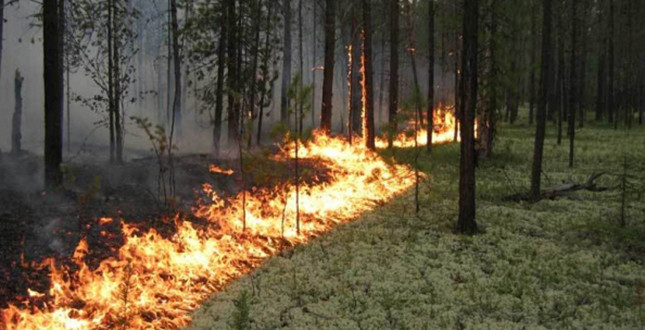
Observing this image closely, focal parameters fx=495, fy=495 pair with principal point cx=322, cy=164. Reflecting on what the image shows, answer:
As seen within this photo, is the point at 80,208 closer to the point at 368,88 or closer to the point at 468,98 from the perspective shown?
the point at 468,98

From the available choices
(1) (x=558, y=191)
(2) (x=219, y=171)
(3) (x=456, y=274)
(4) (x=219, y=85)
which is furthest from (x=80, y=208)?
(1) (x=558, y=191)

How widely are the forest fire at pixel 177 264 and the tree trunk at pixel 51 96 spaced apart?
1.94 metres

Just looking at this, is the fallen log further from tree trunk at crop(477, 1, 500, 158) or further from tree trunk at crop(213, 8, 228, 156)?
tree trunk at crop(213, 8, 228, 156)

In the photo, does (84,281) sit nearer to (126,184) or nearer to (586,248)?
(126,184)

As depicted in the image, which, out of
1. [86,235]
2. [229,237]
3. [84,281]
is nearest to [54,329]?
[84,281]

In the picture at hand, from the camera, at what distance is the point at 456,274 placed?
765cm

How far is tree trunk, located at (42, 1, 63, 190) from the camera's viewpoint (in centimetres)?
968

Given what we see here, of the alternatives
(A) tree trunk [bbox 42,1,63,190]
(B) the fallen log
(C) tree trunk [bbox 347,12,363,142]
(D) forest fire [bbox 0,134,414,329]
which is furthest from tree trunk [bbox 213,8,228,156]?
(B) the fallen log

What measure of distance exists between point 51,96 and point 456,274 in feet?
27.2

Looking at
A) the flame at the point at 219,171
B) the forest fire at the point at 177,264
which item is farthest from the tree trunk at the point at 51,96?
the flame at the point at 219,171

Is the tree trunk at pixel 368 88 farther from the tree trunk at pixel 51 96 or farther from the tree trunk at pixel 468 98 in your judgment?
the tree trunk at pixel 51 96

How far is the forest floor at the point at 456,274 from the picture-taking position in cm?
607

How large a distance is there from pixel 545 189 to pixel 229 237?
888 centimetres

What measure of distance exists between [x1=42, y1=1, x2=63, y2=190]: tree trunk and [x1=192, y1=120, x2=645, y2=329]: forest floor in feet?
16.3
